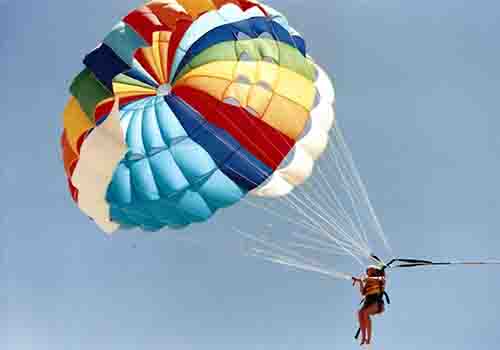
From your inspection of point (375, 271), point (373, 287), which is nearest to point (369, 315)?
point (373, 287)

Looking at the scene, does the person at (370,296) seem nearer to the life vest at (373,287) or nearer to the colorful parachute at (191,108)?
the life vest at (373,287)

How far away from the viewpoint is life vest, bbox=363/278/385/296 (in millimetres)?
13578

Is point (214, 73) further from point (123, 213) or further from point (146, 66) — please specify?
point (123, 213)

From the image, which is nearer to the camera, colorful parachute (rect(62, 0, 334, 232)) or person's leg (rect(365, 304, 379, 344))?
person's leg (rect(365, 304, 379, 344))

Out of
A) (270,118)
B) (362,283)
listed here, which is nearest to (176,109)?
(270,118)

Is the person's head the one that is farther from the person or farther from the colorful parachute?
the colorful parachute

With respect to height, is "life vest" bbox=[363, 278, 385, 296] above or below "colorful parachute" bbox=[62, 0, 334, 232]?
below

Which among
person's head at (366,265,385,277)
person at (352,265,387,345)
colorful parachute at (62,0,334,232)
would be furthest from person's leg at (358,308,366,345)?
colorful parachute at (62,0,334,232)

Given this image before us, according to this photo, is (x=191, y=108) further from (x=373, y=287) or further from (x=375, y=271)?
(x=373, y=287)

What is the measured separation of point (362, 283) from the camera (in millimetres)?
13672

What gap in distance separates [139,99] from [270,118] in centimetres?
213

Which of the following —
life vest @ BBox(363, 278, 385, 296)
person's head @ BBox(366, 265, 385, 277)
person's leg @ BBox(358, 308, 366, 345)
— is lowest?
person's leg @ BBox(358, 308, 366, 345)

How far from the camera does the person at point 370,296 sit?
13586mm

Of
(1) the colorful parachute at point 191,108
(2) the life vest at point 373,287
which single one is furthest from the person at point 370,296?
(1) the colorful parachute at point 191,108
